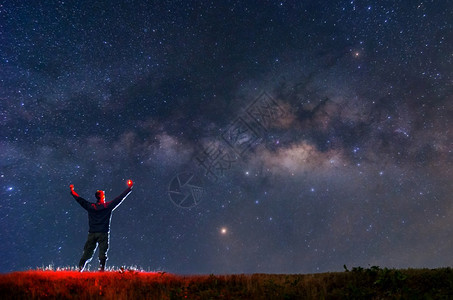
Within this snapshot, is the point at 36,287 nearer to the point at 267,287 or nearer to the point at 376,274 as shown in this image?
the point at 267,287

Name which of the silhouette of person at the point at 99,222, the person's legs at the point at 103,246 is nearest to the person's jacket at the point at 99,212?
the silhouette of person at the point at 99,222

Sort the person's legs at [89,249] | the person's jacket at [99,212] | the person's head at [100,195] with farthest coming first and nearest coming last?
the person's head at [100,195], the person's jacket at [99,212], the person's legs at [89,249]

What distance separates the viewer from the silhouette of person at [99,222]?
33.9 ft

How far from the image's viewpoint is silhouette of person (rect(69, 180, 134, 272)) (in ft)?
33.9

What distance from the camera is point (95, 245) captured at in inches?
415

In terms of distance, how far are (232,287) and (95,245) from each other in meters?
6.27

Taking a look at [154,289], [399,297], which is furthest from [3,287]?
[399,297]

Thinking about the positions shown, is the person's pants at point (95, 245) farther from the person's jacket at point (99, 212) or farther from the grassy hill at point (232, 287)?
the grassy hill at point (232, 287)

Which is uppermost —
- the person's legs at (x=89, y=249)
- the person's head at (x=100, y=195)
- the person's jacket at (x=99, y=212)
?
Result: the person's head at (x=100, y=195)

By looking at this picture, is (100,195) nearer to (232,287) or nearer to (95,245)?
(95,245)

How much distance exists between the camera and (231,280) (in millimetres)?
7082

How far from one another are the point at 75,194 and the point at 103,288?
582 cm

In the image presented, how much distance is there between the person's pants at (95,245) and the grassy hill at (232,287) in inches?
126

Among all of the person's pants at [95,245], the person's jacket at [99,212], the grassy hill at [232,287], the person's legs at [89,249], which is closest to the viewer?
the grassy hill at [232,287]
